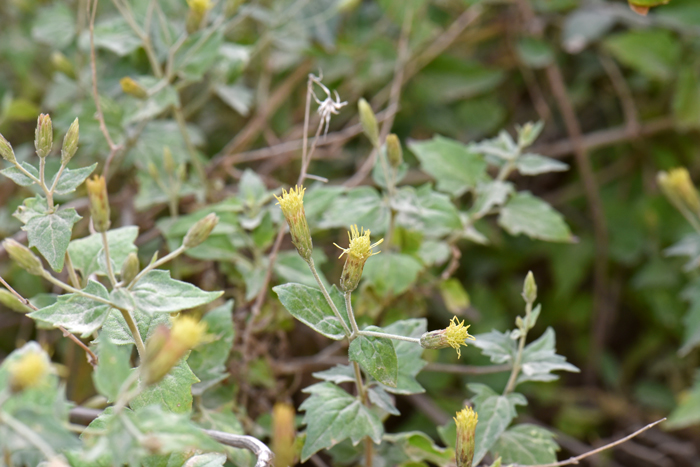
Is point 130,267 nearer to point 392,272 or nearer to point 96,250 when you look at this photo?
point 96,250

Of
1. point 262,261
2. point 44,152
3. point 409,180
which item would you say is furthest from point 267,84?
point 44,152

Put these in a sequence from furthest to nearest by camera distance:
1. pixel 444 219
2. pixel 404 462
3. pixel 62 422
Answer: pixel 444 219 → pixel 404 462 → pixel 62 422

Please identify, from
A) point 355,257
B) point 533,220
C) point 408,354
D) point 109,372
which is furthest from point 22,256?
point 533,220

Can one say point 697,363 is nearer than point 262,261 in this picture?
No

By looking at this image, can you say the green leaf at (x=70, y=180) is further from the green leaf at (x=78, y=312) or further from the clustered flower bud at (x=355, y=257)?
the clustered flower bud at (x=355, y=257)

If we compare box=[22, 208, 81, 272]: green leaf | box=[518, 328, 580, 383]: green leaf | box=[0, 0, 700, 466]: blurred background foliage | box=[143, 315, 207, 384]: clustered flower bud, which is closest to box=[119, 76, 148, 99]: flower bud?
box=[0, 0, 700, 466]: blurred background foliage

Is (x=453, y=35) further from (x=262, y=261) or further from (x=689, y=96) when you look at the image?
(x=262, y=261)

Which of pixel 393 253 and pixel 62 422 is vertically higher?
pixel 62 422

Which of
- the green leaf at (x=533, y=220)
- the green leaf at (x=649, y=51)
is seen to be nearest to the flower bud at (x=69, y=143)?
the green leaf at (x=533, y=220)
